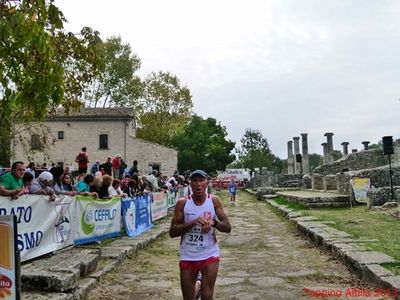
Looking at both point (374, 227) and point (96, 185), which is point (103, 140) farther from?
point (374, 227)

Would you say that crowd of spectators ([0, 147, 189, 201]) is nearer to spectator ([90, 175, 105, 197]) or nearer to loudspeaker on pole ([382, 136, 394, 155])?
spectator ([90, 175, 105, 197])

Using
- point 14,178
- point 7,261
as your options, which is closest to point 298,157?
point 14,178

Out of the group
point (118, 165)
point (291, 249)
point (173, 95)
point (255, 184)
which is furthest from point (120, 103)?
point (291, 249)

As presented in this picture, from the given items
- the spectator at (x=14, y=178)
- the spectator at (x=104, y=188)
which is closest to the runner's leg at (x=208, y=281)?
the spectator at (x=14, y=178)

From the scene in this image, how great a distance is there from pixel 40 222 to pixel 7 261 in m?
3.18

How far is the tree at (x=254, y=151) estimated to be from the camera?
64188 millimetres

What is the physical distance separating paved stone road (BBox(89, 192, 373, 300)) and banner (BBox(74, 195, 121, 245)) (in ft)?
3.28

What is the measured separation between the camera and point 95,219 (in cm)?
955

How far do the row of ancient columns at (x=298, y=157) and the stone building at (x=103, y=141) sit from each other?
1244cm

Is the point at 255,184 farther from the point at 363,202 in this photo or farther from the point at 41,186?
the point at 41,186

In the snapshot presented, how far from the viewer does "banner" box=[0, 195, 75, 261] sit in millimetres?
6488

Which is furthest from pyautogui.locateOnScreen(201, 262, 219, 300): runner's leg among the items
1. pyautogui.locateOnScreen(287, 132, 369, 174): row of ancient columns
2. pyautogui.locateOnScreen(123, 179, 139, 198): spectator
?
pyautogui.locateOnScreen(287, 132, 369, 174): row of ancient columns

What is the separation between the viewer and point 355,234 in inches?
391

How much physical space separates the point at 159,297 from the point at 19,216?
93.3 inches
